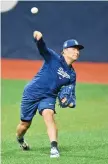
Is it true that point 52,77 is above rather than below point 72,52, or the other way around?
below

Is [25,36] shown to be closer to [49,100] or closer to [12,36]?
[12,36]

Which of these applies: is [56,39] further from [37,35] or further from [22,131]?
[37,35]

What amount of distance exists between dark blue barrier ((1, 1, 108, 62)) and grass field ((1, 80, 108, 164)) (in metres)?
3.77

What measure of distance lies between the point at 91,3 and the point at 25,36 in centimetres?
264

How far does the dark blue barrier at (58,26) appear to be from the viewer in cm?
1969

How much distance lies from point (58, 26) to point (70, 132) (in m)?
10.5

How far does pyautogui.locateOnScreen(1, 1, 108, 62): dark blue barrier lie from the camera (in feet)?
64.6

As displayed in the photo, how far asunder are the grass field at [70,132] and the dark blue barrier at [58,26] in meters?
3.77

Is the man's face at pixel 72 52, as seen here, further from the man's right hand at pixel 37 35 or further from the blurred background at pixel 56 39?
the blurred background at pixel 56 39

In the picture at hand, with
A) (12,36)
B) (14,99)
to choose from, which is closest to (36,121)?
(14,99)

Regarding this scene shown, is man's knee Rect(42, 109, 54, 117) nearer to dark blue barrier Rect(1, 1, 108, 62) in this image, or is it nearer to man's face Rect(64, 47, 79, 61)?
man's face Rect(64, 47, 79, 61)

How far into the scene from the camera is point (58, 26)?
1994 cm

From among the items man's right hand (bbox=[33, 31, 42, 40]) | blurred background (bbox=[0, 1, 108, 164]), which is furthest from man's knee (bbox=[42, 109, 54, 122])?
blurred background (bbox=[0, 1, 108, 164])

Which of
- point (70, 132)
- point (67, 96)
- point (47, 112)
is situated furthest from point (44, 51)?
point (70, 132)
